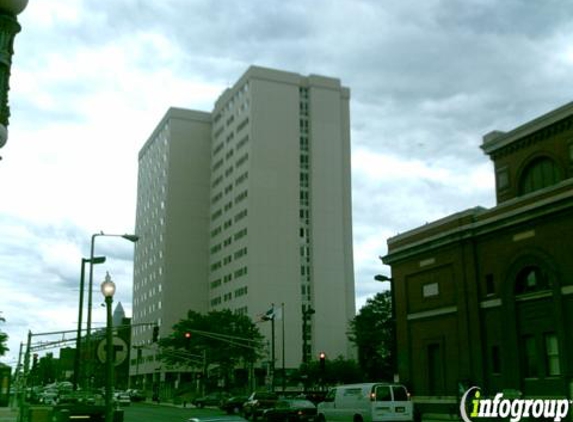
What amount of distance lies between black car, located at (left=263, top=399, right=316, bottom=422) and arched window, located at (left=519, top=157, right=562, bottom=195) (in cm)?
1976

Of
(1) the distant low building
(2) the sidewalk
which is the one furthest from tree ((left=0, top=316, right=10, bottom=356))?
(1) the distant low building

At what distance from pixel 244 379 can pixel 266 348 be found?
7379 mm

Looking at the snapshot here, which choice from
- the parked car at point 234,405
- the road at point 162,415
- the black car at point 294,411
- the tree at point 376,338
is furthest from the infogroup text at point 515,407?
the tree at point 376,338

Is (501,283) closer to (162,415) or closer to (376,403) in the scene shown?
(376,403)

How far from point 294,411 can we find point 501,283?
14.3 metres

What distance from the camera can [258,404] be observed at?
52.4m

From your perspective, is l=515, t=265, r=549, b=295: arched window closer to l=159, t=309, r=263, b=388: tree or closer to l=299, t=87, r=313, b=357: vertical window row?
l=159, t=309, r=263, b=388: tree

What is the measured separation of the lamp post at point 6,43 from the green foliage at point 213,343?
78719mm

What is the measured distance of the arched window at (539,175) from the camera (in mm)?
45000

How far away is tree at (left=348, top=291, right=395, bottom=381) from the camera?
91.7 m

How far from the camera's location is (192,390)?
10800 centimetres

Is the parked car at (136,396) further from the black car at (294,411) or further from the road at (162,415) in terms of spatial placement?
the black car at (294,411)

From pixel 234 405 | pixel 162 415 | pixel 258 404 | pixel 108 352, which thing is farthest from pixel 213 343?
pixel 108 352

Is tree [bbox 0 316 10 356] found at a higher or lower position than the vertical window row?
lower
